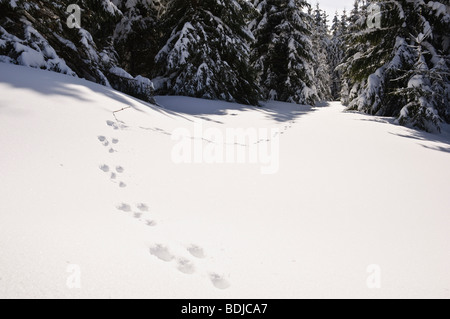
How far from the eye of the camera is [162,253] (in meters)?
1.83

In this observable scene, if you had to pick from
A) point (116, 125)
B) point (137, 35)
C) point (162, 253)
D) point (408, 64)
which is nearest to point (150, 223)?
point (162, 253)

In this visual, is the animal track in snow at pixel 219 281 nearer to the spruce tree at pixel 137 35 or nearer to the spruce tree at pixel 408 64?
the spruce tree at pixel 408 64

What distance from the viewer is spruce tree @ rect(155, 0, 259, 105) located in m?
9.70

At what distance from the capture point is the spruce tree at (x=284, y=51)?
15.6 meters

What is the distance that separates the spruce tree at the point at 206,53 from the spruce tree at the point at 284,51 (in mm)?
5112

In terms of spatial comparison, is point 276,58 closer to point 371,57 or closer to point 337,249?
point 371,57

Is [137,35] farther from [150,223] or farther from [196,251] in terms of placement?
[196,251]

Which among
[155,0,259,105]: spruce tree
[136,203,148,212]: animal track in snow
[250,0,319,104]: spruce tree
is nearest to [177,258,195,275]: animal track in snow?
[136,203,148,212]: animal track in snow

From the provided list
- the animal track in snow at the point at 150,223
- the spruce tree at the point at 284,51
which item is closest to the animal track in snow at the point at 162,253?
the animal track in snow at the point at 150,223

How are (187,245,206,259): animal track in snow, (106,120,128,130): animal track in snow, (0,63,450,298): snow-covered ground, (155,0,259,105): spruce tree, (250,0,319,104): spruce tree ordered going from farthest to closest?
A: (250,0,319,104): spruce tree < (155,0,259,105): spruce tree < (106,120,128,130): animal track in snow < (187,245,206,259): animal track in snow < (0,63,450,298): snow-covered ground

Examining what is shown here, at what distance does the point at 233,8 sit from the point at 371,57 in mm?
5923

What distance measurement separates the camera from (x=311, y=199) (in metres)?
2.88

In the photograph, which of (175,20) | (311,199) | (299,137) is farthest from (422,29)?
(311,199)

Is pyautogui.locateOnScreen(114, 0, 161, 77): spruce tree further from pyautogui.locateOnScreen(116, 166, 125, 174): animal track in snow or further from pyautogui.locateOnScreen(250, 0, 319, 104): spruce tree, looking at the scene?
pyautogui.locateOnScreen(116, 166, 125, 174): animal track in snow
